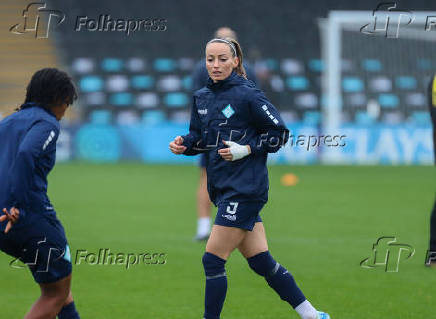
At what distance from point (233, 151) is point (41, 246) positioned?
4.77 feet

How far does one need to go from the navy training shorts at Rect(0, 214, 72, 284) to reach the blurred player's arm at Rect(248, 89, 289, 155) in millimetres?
1512

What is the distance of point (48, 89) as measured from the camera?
5.10 meters

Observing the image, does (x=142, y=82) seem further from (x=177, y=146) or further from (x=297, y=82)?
(x=177, y=146)

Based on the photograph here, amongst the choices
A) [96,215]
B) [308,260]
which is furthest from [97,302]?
[96,215]

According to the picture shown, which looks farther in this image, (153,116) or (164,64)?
(164,64)

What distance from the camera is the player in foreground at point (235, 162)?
580 cm

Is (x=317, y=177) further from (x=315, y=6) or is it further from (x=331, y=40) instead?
(x=315, y=6)

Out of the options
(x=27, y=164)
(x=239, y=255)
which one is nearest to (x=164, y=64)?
(x=239, y=255)

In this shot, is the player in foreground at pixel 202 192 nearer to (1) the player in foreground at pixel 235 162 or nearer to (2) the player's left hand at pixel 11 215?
(1) the player in foreground at pixel 235 162

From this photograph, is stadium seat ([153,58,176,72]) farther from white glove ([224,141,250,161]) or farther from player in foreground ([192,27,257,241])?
white glove ([224,141,250,161])

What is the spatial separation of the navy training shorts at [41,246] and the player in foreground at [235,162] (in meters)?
→ 1.15

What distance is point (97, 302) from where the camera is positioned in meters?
7.30

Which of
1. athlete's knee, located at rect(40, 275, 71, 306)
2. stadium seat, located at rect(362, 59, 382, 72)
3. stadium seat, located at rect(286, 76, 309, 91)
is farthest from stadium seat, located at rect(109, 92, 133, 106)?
athlete's knee, located at rect(40, 275, 71, 306)

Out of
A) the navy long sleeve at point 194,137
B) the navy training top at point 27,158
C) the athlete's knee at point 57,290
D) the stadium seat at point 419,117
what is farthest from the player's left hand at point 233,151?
the stadium seat at point 419,117
